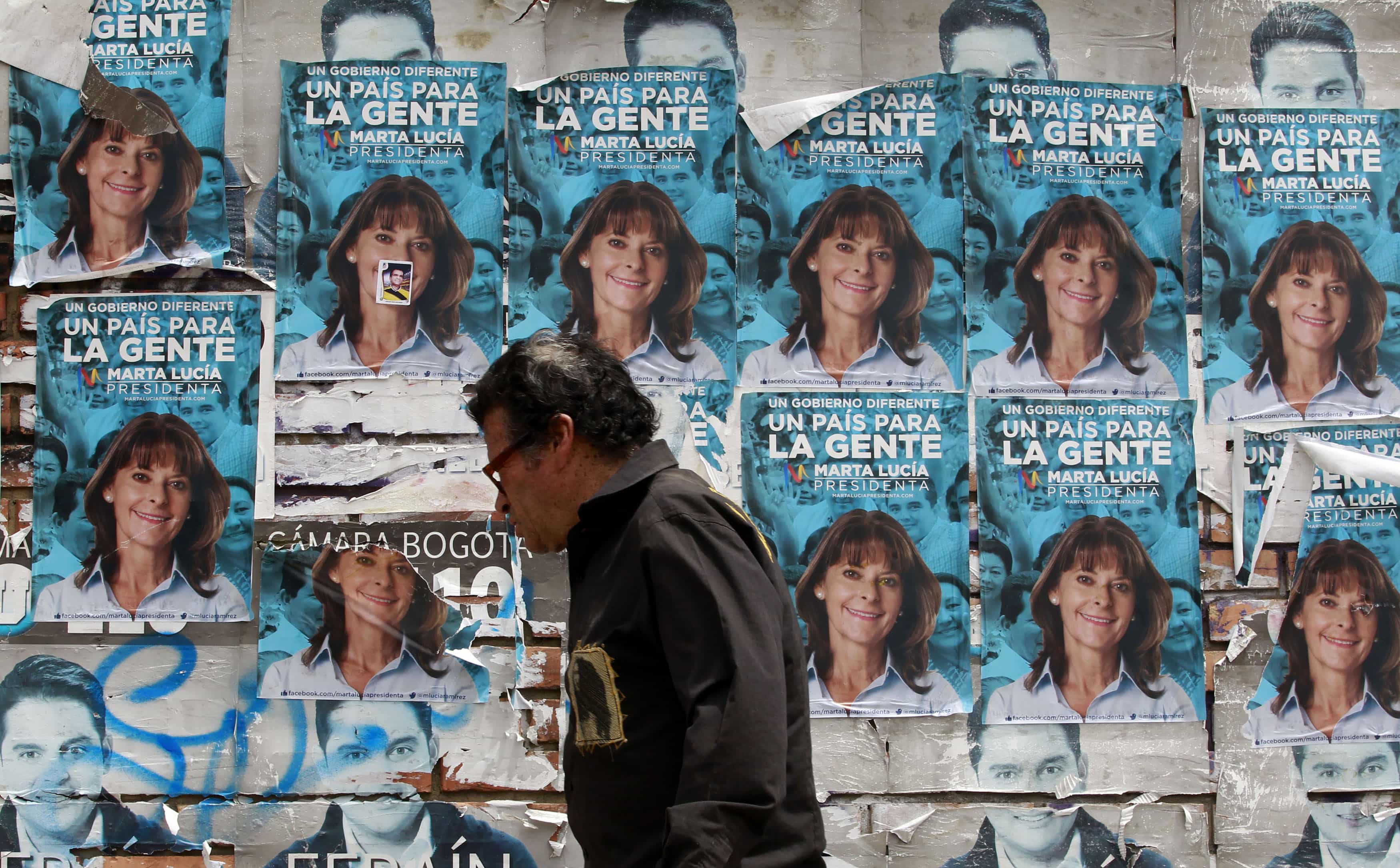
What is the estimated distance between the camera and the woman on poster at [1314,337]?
290cm

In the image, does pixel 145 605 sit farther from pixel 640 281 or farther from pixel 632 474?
pixel 632 474

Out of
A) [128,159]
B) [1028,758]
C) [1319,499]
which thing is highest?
[128,159]

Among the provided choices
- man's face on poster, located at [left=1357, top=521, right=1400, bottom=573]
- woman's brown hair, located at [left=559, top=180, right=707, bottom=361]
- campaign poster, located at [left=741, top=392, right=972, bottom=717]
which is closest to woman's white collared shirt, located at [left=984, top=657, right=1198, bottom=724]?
campaign poster, located at [left=741, top=392, right=972, bottom=717]

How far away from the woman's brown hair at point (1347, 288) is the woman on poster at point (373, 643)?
7.61ft

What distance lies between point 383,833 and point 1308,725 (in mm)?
2489

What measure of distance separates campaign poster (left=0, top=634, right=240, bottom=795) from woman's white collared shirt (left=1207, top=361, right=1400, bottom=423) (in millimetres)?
2773

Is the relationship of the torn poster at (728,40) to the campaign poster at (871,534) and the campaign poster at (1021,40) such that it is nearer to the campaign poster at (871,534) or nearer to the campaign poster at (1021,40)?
the campaign poster at (1021,40)

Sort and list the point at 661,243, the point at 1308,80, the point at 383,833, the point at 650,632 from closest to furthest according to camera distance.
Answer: the point at 650,632 → the point at 383,833 → the point at 661,243 → the point at 1308,80

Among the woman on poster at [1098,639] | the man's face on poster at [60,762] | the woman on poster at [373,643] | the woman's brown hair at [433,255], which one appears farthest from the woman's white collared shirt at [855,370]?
the man's face on poster at [60,762]

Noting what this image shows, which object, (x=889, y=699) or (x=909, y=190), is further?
(x=909, y=190)

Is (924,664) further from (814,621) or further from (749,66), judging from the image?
(749,66)

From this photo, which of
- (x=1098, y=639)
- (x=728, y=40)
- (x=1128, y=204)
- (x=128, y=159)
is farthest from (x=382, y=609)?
(x=1128, y=204)

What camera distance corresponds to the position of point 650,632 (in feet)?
4.90

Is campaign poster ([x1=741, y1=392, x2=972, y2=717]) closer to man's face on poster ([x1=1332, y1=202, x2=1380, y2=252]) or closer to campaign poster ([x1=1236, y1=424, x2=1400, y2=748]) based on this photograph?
campaign poster ([x1=1236, y1=424, x2=1400, y2=748])
